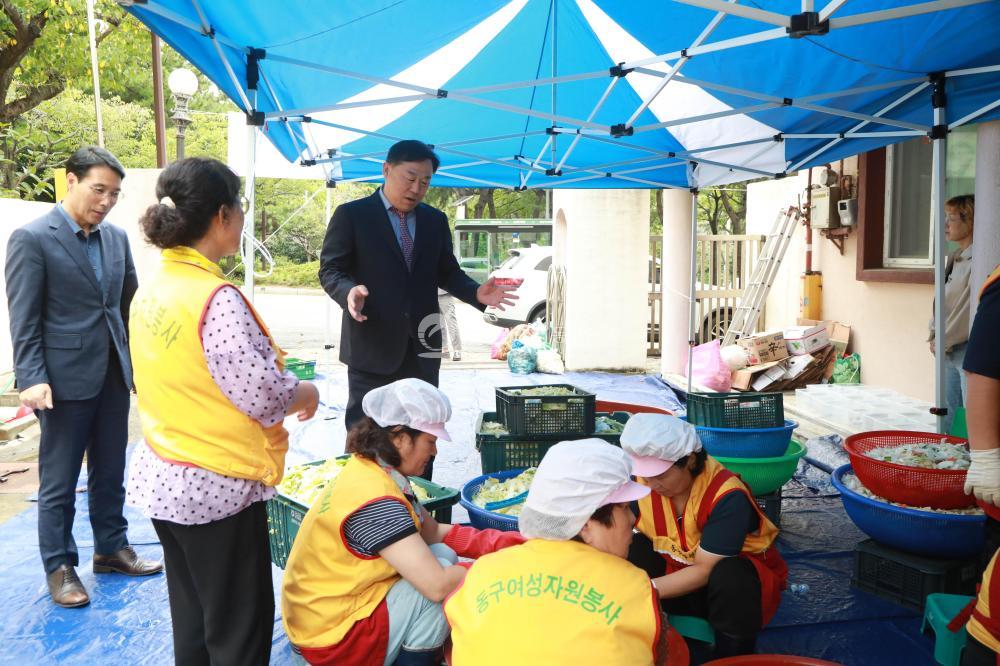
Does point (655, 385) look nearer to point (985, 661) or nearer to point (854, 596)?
point (854, 596)

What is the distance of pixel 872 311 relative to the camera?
6.95 meters

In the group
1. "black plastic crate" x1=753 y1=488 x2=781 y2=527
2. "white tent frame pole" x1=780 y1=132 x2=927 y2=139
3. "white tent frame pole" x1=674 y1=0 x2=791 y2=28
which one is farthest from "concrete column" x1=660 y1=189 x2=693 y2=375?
"white tent frame pole" x1=674 y1=0 x2=791 y2=28

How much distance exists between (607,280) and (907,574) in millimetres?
6801

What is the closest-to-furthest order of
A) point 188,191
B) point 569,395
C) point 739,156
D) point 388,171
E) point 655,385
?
point 188,191 < point 388,171 < point 569,395 < point 739,156 < point 655,385

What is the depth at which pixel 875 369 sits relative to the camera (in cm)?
691

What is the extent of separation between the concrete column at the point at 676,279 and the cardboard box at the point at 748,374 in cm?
122

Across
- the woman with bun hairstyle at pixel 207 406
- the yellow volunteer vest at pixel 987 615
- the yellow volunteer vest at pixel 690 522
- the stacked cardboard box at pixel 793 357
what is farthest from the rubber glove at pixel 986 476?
the stacked cardboard box at pixel 793 357

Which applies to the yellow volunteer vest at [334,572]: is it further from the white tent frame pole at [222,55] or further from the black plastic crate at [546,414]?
the black plastic crate at [546,414]

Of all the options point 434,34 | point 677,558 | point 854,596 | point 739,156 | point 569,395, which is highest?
point 434,34

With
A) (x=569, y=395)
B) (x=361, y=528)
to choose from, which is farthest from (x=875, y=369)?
(x=361, y=528)

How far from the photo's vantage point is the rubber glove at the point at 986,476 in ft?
7.04

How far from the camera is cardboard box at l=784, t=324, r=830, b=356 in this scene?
7.51 m

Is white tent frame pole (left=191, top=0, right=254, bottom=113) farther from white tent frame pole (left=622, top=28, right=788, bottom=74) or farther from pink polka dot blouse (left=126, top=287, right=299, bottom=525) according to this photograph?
Result: white tent frame pole (left=622, top=28, right=788, bottom=74)

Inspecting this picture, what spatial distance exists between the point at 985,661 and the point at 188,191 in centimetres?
224
